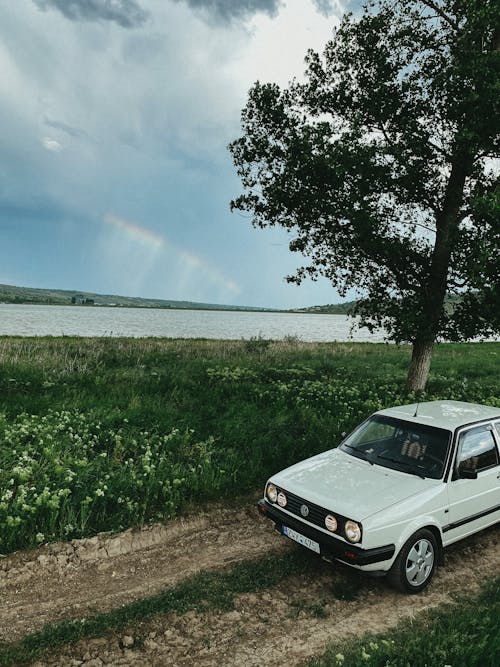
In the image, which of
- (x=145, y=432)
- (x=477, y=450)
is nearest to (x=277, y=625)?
(x=477, y=450)

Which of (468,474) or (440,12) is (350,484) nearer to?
(468,474)

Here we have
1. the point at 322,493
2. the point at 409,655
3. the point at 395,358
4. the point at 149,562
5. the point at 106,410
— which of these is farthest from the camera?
the point at 395,358

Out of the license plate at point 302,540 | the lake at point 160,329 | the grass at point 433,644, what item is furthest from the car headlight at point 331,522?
the lake at point 160,329

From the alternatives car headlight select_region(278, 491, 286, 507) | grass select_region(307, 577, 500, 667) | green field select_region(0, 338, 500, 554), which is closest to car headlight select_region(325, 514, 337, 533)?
car headlight select_region(278, 491, 286, 507)

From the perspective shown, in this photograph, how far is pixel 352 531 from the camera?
4.34 metres

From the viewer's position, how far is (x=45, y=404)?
369 inches

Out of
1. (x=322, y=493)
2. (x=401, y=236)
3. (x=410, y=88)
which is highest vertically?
(x=410, y=88)

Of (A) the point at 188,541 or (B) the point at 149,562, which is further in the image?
(A) the point at 188,541

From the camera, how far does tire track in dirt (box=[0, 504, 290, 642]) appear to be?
169 inches

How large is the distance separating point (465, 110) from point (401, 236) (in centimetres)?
325

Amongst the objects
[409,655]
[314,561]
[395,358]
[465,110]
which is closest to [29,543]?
[314,561]

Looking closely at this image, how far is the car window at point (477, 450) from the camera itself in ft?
17.5

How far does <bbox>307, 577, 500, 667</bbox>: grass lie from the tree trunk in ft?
28.3

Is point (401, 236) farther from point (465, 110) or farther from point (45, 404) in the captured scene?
point (45, 404)
